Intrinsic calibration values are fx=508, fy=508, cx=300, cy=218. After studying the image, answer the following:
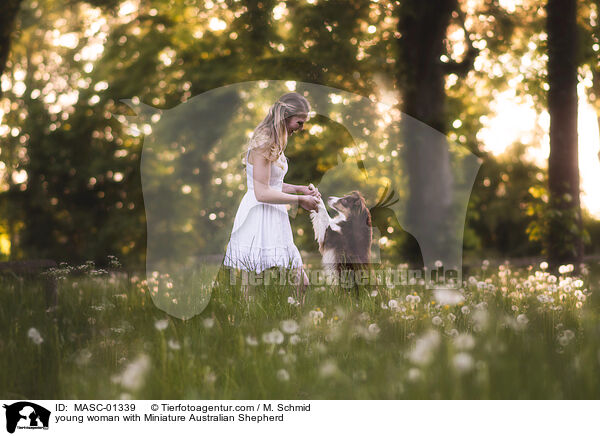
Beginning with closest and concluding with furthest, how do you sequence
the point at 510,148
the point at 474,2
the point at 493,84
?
the point at 474,2
the point at 493,84
the point at 510,148

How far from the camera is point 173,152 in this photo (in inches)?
324

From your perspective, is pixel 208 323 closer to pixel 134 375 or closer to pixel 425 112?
pixel 134 375

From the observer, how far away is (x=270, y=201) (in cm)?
410

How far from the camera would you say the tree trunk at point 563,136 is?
263 inches

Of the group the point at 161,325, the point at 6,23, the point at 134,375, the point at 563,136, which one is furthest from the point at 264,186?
the point at 6,23

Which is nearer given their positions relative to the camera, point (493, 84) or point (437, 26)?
point (437, 26)

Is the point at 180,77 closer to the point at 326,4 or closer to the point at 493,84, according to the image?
the point at 326,4

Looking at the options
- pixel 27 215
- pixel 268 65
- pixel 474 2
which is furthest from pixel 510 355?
pixel 27 215

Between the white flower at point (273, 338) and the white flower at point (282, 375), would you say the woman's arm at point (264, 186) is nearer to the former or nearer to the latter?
the white flower at point (273, 338)

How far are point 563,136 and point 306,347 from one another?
5268 mm

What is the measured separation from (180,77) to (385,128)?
370 centimetres

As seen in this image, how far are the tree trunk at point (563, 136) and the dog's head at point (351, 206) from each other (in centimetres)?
316

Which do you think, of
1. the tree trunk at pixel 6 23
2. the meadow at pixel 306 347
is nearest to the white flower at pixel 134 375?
the meadow at pixel 306 347

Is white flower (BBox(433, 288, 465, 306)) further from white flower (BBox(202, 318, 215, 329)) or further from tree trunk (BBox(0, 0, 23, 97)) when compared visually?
tree trunk (BBox(0, 0, 23, 97))
